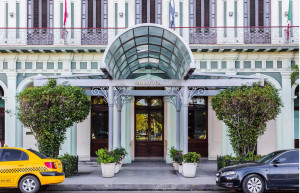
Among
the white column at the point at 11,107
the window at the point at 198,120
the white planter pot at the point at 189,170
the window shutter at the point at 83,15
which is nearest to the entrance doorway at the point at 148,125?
the window at the point at 198,120

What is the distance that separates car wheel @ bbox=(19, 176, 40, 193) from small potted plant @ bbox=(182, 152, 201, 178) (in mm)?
5575

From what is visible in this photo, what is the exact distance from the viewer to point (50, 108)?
14.3 meters

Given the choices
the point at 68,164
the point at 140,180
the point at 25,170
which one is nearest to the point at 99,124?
the point at 68,164

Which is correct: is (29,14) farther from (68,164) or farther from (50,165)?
(50,165)

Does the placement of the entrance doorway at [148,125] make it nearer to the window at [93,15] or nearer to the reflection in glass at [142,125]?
the reflection in glass at [142,125]

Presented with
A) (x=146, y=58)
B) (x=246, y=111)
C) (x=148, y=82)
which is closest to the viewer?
(x=246, y=111)

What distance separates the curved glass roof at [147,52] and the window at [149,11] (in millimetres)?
2775

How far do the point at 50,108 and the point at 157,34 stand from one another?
4.89 m

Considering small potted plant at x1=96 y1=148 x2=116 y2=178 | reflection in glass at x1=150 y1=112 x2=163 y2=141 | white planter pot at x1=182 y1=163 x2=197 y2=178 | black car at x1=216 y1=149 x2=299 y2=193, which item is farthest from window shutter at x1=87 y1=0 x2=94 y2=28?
black car at x1=216 y1=149 x2=299 y2=193

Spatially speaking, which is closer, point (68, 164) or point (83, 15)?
point (68, 164)

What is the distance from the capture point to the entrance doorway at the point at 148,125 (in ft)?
72.1

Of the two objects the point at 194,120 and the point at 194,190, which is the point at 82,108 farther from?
the point at 194,120

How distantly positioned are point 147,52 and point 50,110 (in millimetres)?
5157

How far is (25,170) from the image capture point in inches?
459
